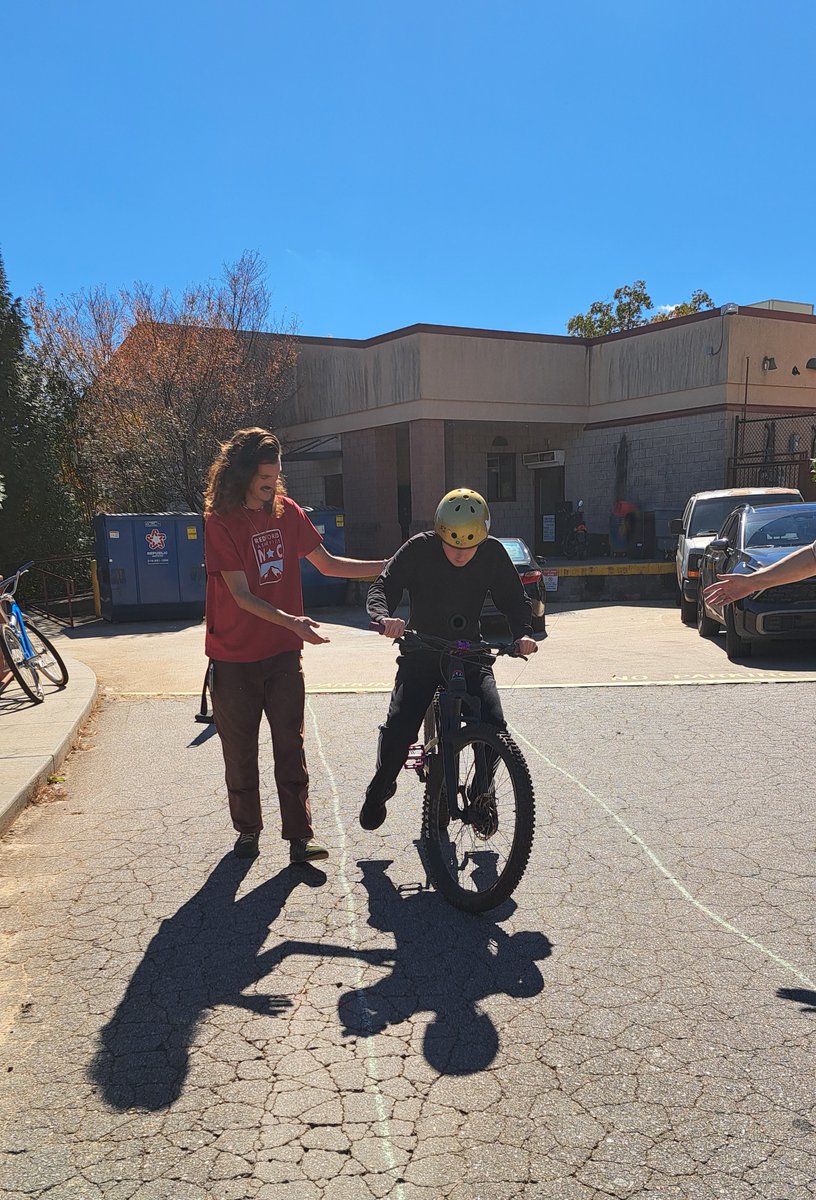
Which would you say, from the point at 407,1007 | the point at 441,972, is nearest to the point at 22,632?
the point at 441,972

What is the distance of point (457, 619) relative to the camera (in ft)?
14.0

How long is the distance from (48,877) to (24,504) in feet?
56.6

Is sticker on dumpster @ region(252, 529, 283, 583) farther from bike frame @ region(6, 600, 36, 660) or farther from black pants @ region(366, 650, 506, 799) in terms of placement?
bike frame @ region(6, 600, 36, 660)

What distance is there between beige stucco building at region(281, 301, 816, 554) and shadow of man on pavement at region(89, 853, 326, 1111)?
17.7m

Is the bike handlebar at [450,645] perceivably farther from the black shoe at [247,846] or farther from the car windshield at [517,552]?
the car windshield at [517,552]

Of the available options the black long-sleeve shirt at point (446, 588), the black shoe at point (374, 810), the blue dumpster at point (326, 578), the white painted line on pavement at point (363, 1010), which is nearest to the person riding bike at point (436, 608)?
the black long-sleeve shirt at point (446, 588)

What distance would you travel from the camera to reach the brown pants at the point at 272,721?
4.34 meters

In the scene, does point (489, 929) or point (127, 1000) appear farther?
point (489, 929)

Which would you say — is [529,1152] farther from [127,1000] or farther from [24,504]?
[24,504]

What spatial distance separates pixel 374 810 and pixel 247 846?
2.20ft

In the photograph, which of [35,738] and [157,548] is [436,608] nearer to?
[35,738]

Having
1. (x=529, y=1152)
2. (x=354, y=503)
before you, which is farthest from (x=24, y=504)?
(x=529, y=1152)

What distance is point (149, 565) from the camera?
16.7 m

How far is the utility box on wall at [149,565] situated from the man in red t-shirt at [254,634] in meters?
12.5
